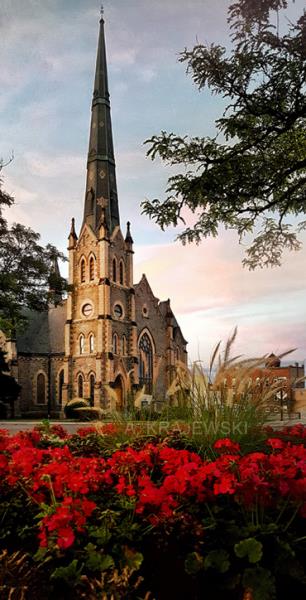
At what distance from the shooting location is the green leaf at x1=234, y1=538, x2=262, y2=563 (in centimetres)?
303

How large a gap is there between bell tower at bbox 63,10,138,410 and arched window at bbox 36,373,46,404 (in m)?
3.90

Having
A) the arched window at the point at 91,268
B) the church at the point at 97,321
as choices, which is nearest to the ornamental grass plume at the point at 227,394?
the church at the point at 97,321

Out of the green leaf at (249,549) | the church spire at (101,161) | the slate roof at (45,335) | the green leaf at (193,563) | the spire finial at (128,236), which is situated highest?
the church spire at (101,161)

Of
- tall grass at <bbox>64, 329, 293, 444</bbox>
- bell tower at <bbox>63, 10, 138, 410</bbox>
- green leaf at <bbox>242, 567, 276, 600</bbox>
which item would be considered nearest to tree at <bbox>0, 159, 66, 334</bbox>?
bell tower at <bbox>63, 10, 138, 410</bbox>

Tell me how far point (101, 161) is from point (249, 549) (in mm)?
50598

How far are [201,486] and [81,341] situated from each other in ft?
140

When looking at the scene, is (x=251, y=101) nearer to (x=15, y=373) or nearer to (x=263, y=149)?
(x=263, y=149)

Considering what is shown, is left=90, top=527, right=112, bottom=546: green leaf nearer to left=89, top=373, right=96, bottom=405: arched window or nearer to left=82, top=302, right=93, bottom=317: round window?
left=89, top=373, right=96, bottom=405: arched window

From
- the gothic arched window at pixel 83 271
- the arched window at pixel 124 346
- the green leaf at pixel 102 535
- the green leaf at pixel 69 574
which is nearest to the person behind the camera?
the green leaf at pixel 69 574

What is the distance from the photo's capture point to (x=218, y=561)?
3121 mm

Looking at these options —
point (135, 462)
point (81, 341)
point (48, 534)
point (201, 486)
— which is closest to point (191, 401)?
point (135, 462)

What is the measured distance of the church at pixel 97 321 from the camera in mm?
44531

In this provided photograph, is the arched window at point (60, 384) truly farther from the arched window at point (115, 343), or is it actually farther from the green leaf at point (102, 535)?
the green leaf at point (102, 535)

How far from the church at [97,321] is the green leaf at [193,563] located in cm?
3841
